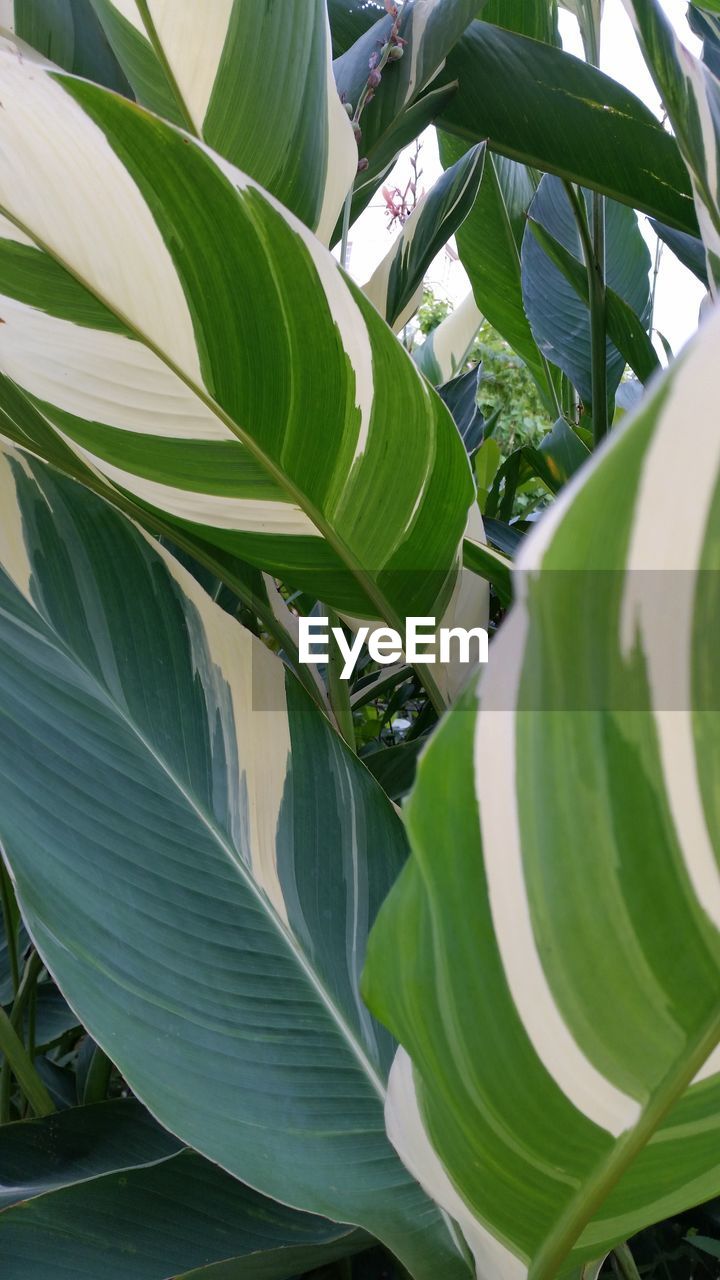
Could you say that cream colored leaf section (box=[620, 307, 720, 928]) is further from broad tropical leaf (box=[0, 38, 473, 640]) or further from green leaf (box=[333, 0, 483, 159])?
green leaf (box=[333, 0, 483, 159])

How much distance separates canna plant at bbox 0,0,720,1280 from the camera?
0.19 metres

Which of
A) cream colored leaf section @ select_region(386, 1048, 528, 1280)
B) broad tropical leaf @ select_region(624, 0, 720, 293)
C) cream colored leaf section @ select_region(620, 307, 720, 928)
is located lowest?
cream colored leaf section @ select_region(386, 1048, 528, 1280)

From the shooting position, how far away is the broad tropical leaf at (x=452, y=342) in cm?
116

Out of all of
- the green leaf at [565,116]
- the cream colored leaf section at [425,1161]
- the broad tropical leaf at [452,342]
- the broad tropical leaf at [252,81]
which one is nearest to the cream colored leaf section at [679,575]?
the cream colored leaf section at [425,1161]

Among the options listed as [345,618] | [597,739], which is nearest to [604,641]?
[597,739]

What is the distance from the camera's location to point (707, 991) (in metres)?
0.22

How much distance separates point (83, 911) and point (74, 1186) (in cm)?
15

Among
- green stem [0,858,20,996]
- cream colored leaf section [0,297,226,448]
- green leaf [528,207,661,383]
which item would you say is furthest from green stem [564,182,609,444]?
green stem [0,858,20,996]

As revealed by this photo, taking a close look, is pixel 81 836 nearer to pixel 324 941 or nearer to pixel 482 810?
pixel 324 941

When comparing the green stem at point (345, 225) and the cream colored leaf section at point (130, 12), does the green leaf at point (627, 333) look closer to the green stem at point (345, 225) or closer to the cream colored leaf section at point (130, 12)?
the green stem at point (345, 225)

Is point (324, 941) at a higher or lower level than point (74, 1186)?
higher

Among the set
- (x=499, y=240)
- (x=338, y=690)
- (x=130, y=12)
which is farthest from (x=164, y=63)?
(x=499, y=240)

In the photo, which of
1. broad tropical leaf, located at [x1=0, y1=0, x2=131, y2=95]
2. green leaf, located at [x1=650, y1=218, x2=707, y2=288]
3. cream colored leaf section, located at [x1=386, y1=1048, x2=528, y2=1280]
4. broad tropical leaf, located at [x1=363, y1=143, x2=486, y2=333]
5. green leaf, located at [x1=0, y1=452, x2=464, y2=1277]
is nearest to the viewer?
cream colored leaf section, located at [x1=386, y1=1048, x2=528, y2=1280]

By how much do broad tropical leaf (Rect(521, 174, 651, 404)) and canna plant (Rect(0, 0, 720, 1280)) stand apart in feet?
0.97
